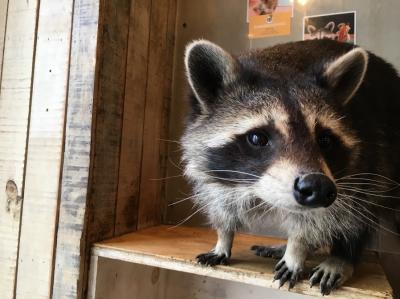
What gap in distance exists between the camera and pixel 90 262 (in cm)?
133

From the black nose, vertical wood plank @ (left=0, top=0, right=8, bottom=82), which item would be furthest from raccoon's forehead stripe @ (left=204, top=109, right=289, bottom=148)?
vertical wood plank @ (left=0, top=0, right=8, bottom=82)

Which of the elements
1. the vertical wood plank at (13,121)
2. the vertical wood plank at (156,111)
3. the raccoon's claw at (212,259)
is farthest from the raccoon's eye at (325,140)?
the vertical wood plank at (13,121)

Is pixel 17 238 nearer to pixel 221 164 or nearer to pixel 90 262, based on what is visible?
pixel 90 262

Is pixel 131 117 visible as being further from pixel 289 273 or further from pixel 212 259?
pixel 289 273

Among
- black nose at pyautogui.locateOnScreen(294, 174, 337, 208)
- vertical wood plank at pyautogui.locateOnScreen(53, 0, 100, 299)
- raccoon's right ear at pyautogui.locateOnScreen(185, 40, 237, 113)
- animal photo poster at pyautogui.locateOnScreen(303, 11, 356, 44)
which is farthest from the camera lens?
animal photo poster at pyautogui.locateOnScreen(303, 11, 356, 44)

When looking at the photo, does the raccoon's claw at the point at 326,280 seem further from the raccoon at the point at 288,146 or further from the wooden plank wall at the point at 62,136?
the wooden plank wall at the point at 62,136

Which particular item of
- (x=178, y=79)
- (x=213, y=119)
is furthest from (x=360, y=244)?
(x=178, y=79)

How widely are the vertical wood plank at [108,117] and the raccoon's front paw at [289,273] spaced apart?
0.59 m

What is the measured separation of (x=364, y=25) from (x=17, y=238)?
1.40m

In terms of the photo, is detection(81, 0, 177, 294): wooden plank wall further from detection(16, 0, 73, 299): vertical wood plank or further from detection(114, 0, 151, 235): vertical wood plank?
detection(16, 0, 73, 299): vertical wood plank

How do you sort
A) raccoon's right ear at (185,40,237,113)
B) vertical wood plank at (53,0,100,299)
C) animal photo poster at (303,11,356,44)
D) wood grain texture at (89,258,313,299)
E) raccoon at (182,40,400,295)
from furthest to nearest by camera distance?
animal photo poster at (303,11,356,44), wood grain texture at (89,258,313,299), vertical wood plank at (53,0,100,299), raccoon's right ear at (185,40,237,113), raccoon at (182,40,400,295)

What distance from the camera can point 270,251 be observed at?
1.31 m

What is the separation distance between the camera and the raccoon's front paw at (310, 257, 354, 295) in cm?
102

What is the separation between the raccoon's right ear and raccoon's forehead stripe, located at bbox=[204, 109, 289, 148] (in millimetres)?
98
